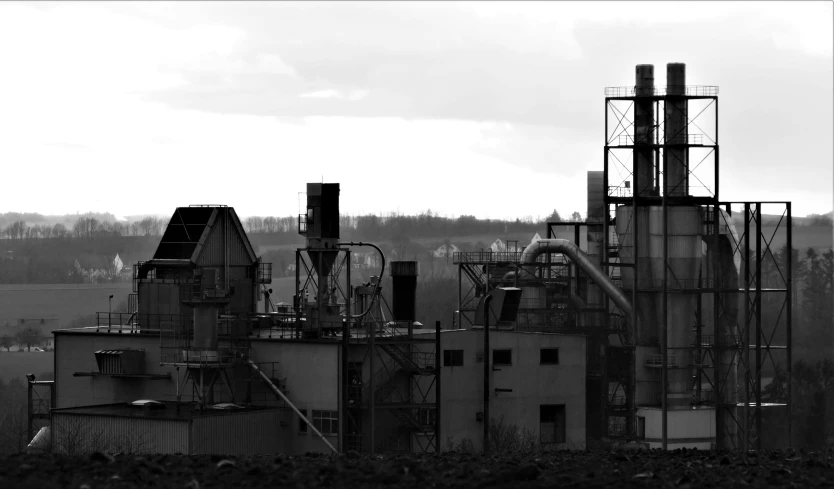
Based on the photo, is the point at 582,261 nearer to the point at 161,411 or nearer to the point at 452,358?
the point at 452,358

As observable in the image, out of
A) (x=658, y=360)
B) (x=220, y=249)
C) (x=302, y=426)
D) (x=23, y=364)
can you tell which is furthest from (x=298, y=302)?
(x=23, y=364)

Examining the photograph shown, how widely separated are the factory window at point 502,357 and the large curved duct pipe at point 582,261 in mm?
8583

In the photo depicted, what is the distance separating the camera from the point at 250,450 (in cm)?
4512

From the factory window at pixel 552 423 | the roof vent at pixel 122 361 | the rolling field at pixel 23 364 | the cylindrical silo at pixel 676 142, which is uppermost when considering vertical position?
the cylindrical silo at pixel 676 142

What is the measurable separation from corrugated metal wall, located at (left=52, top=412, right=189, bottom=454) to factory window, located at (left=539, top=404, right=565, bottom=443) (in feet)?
57.5

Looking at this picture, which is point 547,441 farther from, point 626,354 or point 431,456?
point 431,456

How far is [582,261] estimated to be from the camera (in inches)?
2479

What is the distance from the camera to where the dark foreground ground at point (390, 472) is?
75.2 feet

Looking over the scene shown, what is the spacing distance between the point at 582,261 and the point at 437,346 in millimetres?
15736

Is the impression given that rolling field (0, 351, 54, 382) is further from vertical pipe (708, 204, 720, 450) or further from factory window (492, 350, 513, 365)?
vertical pipe (708, 204, 720, 450)

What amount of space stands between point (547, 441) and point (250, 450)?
1473 cm

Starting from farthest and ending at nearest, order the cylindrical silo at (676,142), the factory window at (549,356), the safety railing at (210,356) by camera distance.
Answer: the cylindrical silo at (676,142), the factory window at (549,356), the safety railing at (210,356)

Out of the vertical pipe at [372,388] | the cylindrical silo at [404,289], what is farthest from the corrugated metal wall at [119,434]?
the cylindrical silo at [404,289]

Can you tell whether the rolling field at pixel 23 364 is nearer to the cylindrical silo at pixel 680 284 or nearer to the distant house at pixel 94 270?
the distant house at pixel 94 270
